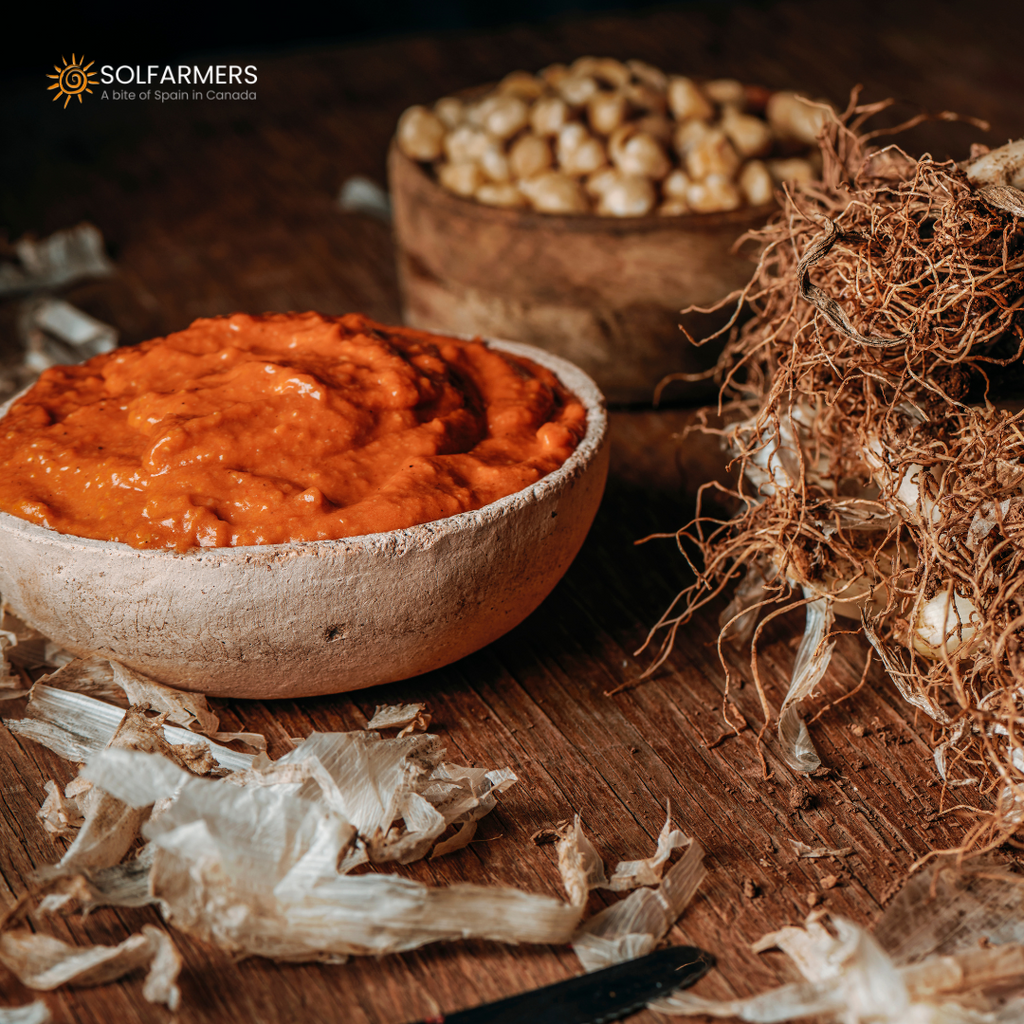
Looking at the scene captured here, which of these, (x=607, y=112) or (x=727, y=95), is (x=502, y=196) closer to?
(x=607, y=112)

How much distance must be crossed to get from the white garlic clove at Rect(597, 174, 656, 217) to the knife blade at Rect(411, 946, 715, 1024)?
3.50 feet

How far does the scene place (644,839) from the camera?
1.10m

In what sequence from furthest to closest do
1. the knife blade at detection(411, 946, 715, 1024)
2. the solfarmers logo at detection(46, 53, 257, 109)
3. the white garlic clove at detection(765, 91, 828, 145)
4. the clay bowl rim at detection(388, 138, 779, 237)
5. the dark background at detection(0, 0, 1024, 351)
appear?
the solfarmers logo at detection(46, 53, 257, 109) → the dark background at detection(0, 0, 1024, 351) → the white garlic clove at detection(765, 91, 828, 145) → the clay bowl rim at detection(388, 138, 779, 237) → the knife blade at detection(411, 946, 715, 1024)

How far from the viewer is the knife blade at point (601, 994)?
901 millimetres

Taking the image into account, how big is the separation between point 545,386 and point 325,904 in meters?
0.63

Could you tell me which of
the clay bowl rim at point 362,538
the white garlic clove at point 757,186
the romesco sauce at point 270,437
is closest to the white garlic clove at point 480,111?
the white garlic clove at point 757,186

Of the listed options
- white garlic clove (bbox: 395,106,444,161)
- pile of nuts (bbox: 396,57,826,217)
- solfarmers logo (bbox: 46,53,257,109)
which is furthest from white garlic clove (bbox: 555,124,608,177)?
solfarmers logo (bbox: 46,53,257,109)

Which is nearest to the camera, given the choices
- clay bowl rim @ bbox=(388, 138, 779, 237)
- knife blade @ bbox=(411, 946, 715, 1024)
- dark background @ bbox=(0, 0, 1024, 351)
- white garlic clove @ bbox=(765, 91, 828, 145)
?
knife blade @ bbox=(411, 946, 715, 1024)

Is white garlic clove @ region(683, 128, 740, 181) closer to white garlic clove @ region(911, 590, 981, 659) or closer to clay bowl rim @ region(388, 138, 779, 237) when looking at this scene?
clay bowl rim @ region(388, 138, 779, 237)

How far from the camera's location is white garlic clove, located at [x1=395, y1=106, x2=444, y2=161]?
73.5 inches

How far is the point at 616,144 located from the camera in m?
1.76

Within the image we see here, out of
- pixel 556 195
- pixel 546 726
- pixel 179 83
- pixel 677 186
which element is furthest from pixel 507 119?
pixel 179 83

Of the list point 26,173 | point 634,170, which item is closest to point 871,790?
point 634,170

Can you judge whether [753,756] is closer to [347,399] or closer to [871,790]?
[871,790]
